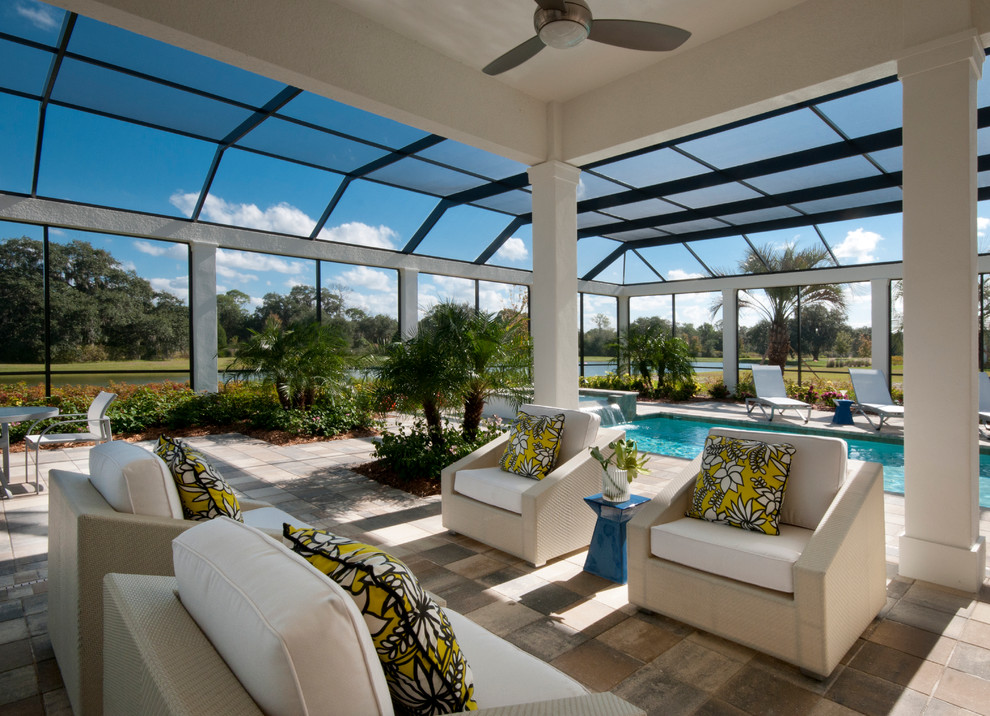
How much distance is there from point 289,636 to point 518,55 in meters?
3.18

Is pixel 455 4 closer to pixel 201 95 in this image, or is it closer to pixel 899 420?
pixel 201 95

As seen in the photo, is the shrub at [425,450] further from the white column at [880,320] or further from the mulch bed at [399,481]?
the white column at [880,320]

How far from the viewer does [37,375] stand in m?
7.71

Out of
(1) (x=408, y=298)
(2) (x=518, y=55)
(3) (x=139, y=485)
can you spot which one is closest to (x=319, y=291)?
(1) (x=408, y=298)

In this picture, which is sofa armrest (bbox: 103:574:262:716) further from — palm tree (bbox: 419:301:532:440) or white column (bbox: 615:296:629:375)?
white column (bbox: 615:296:629:375)

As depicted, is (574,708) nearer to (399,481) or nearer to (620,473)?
(620,473)

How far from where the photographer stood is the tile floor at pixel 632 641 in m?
2.19

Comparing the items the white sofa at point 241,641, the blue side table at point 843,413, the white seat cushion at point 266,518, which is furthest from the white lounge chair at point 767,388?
the white sofa at point 241,641

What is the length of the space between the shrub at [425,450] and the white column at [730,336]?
9427 millimetres

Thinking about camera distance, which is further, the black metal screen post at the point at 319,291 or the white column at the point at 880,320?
the white column at the point at 880,320

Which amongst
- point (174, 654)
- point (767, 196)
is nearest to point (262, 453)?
point (174, 654)

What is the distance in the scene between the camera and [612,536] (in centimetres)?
327

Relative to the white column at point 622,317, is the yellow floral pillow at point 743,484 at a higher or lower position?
lower

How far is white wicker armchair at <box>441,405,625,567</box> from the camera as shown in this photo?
346 cm
